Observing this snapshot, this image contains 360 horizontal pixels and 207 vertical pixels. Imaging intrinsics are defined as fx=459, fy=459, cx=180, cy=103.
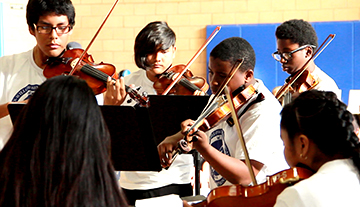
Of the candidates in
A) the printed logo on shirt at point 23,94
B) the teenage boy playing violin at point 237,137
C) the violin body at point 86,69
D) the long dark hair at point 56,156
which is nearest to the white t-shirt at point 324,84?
the teenage boy playing violin at point 237,137

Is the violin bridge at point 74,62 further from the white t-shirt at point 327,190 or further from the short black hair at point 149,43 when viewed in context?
the white t-shirt at point 327,190

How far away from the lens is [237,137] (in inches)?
66.6

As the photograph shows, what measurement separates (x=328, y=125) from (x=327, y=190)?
0.21 meters

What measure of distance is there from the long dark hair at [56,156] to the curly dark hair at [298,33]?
6.35 ft

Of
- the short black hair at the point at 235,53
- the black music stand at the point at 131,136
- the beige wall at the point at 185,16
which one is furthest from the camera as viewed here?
the beige wall at the point at 185,16

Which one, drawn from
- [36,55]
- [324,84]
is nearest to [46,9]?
[36,55]

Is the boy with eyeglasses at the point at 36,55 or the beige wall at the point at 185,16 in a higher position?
the beige wall at the point at 185,16

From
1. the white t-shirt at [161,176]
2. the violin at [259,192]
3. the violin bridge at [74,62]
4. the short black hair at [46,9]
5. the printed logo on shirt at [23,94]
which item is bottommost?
the white t-shirt at [161,176]

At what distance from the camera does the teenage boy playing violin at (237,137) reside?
1582 millimetres

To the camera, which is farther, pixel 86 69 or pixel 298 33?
pixel 298 33

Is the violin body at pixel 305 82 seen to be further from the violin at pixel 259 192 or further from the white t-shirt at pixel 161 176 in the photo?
the violin at pixel 259 192

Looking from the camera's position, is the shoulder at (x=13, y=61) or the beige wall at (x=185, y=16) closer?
the shoulder at (x=13, y=61)

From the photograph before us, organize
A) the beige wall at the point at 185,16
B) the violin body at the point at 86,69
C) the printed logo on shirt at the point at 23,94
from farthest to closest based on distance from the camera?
1. the beige wall at the point at 185,16
2. the violin body at the point at 86,69
3. the printed logo on shirt at the point at 23,94

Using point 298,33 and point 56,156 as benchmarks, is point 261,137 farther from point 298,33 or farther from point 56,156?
point 298,33
